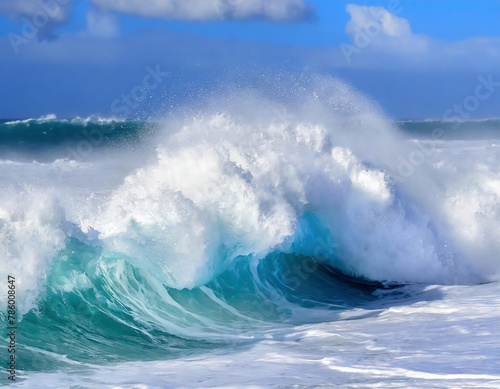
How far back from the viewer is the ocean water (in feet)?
21.0

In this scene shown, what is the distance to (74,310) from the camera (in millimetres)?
8172

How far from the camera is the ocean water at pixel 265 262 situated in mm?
6414

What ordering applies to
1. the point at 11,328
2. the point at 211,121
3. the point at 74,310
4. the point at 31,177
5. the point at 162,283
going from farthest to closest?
1. the point at 31,177
2. the point at 211,121
3. the point at 162,283
4. the point at 74,310
5. the point at 11,328

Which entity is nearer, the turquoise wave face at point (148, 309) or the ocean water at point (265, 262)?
the ocean water at point (265, 262)

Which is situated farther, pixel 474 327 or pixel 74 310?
pixel 74 310

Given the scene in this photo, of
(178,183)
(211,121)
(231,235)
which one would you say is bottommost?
(231,235)

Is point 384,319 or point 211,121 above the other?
point 211,121

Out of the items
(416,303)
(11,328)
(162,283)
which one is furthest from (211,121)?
(11,328)

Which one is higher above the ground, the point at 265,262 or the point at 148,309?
the point at 265,262

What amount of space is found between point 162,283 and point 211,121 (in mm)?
4224

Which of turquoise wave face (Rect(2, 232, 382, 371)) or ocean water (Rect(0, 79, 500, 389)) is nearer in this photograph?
ocean water (Rect(0, 79, 500, 389))

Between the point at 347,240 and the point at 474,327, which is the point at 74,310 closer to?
the point at 474,327

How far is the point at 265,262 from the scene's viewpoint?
10.6m

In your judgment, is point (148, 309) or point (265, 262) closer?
point (148, 309)
